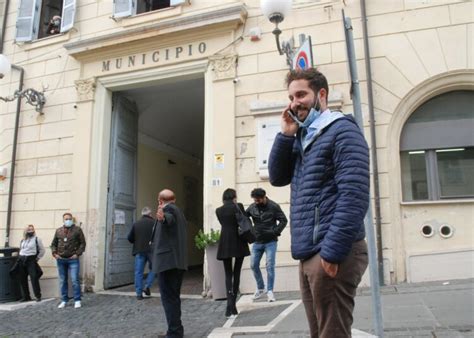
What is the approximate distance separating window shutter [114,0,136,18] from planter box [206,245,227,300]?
5.44 meters

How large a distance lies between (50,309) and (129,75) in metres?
4.76

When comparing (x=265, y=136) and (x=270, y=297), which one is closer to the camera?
(x=270, y=297)

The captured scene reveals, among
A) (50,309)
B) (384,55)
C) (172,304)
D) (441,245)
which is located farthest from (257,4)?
(50,309)

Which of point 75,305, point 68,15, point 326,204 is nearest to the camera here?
point 326,204

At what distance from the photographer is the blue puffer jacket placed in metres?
2.16

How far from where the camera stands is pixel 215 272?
23.3 ft

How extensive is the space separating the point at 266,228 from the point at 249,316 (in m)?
1.40

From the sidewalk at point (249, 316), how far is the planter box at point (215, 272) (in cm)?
18

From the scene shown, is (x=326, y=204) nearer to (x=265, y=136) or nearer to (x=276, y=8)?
(x=276, y=8)

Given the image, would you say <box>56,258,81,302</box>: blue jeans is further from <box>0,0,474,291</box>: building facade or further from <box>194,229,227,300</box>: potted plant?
<box>194,229,227,300</box>: potted plant

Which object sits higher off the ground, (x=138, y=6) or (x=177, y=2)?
(x=138, y=6)

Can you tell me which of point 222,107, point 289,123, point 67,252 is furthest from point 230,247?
point 289,123

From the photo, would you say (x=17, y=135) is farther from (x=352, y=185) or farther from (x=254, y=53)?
(x=352, y=185)

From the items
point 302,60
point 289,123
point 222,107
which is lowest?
point 289,123
